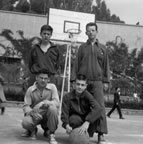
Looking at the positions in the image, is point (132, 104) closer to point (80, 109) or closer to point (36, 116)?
point (80, 109)

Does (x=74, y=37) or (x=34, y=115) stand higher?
(x=74, y=37)

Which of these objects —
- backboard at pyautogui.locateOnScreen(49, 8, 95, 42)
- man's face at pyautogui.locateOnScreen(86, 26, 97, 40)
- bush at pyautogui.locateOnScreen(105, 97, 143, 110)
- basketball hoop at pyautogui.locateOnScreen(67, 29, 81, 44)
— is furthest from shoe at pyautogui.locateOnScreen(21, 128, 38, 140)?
bush at pyautogui.locateOnScreen(105, 97, 143, 110)

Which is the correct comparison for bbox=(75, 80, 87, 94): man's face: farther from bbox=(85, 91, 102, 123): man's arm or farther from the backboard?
the backboard

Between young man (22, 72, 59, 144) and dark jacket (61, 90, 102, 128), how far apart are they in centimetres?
16

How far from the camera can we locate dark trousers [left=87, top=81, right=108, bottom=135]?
554 cm

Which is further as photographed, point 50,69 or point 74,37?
point 74,37

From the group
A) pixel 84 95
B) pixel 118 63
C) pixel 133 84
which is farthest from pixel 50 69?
pixel 118 63

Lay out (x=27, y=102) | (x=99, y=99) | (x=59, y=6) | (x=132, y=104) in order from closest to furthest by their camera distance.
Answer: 1. (x=27, y=102)
2. (x=99, y=99)
3. (x=132, y=104)
4. (x=59, y=6)

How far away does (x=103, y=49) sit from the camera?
19.5 ft

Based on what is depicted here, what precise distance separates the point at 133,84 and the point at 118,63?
3197 millimetres

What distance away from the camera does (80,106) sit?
5402 mm

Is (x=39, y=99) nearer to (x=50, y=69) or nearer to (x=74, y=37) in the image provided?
(x=50, y=69)

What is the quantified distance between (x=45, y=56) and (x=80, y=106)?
1.06m

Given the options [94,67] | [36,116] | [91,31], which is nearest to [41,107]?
[36,116]
